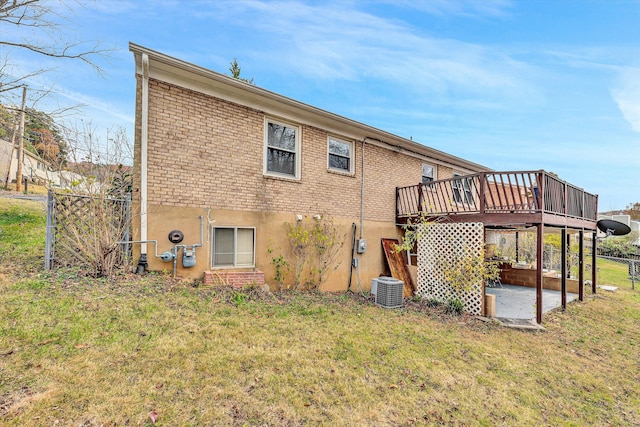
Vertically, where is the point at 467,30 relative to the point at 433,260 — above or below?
above

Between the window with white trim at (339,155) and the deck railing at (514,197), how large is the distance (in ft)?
7.34

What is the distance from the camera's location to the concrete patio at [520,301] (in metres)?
7.54

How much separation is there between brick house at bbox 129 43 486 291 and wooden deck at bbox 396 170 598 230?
1.15 m

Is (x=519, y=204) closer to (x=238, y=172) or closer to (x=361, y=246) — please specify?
(x=361, y=246)

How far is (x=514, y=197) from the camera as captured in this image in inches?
299

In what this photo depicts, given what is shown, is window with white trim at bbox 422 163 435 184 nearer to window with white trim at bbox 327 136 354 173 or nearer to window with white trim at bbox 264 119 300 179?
window with white trim at bbox 327 136 354 173

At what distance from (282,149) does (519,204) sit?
637 cm

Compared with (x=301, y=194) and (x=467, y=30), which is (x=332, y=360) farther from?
(x=467, y=30)

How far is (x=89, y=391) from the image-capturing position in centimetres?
269

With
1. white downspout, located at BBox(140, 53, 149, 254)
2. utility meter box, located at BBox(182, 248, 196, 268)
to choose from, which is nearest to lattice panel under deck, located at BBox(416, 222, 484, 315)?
utility meter box, located at BBox(182, 248, 196, 268)

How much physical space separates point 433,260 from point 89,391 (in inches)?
303

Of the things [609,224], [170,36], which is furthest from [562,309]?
[170,36]

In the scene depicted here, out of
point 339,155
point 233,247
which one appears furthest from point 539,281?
point 233,247

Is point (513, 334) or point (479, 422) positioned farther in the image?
point (513, 334)
